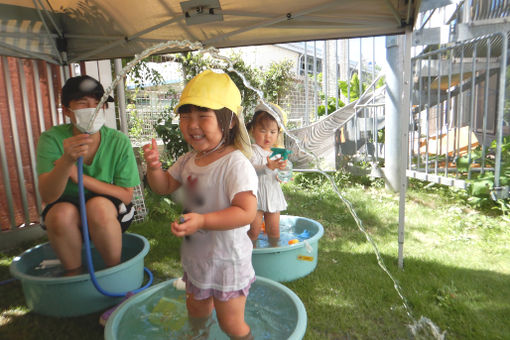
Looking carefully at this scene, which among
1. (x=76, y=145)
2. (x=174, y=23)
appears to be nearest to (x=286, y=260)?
(x=76, y=145)

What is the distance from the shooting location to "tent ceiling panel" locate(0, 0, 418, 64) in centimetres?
208

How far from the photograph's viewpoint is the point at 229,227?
3.92 feet

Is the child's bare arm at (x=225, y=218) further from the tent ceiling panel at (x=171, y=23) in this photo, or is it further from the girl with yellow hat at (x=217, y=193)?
the tent ceiling panel at (x=171, y=23)

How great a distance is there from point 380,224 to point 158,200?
2548 mm

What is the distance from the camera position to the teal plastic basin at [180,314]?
1571 mm

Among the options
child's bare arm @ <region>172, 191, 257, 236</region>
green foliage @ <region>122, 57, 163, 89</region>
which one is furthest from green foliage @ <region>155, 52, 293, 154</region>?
child's bare arm @ <region>172, 191, 257, 236</region>

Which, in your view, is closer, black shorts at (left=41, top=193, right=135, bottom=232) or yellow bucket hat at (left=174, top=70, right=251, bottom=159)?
yellow bucket hat at (left=174, top=70, right=251, bottom=159)

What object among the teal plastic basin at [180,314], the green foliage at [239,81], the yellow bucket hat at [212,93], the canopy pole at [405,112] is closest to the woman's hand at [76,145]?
the yellow bucket hat at [212,93]

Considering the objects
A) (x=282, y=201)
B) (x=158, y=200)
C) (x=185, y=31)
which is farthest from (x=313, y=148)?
(x=185, y=31)

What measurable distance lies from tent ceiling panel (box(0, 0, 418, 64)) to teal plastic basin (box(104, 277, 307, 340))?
1.63 m

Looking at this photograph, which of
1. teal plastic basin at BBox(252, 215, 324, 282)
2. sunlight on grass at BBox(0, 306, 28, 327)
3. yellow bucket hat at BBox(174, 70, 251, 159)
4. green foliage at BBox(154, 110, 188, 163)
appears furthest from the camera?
green foliage at BBox(154, 110, 188, 163)

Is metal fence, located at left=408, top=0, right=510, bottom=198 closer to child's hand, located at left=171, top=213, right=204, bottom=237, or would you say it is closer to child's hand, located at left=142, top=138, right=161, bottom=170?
child's hand, located at left=142, top=138, right=161, bottom=170

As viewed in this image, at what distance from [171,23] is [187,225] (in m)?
1.74

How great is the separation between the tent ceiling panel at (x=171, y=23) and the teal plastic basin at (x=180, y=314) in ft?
5.35
